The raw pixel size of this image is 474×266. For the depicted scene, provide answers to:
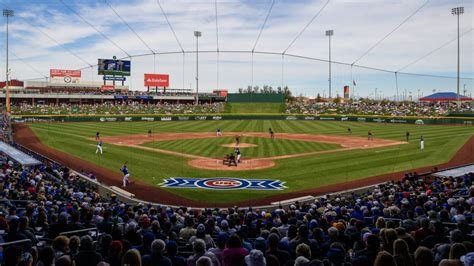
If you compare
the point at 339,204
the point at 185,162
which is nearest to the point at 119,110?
the point at 185,162

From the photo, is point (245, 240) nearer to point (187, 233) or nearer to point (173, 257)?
point (187, 233)

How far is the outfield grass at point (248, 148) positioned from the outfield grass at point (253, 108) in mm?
59753

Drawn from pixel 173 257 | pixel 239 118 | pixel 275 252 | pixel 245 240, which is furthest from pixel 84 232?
pixel 239 118

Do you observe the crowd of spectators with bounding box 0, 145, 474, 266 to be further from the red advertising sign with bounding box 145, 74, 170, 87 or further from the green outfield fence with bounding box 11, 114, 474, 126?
the red advertising sign with bounding box 145, 74, 170, 87

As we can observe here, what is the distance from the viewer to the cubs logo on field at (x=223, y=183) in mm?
23750

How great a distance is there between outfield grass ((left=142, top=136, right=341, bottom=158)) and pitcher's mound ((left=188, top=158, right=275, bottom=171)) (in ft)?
8.27

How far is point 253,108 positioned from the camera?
111 metres

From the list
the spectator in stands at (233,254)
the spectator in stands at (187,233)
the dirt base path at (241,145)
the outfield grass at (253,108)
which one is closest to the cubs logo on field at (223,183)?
the spectator in stands at (187,233)

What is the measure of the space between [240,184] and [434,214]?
52.6ft

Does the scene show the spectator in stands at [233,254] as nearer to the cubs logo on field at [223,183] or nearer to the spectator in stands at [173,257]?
the spectator in stands at [173,257]

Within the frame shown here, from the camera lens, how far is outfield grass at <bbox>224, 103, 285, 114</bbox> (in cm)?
10669

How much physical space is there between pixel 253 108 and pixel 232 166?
268 ft

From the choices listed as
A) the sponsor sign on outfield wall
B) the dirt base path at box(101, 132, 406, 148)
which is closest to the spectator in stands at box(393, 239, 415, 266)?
the dirt base path at box(101, 132, 406, 148)

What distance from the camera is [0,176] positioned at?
17.1 m
